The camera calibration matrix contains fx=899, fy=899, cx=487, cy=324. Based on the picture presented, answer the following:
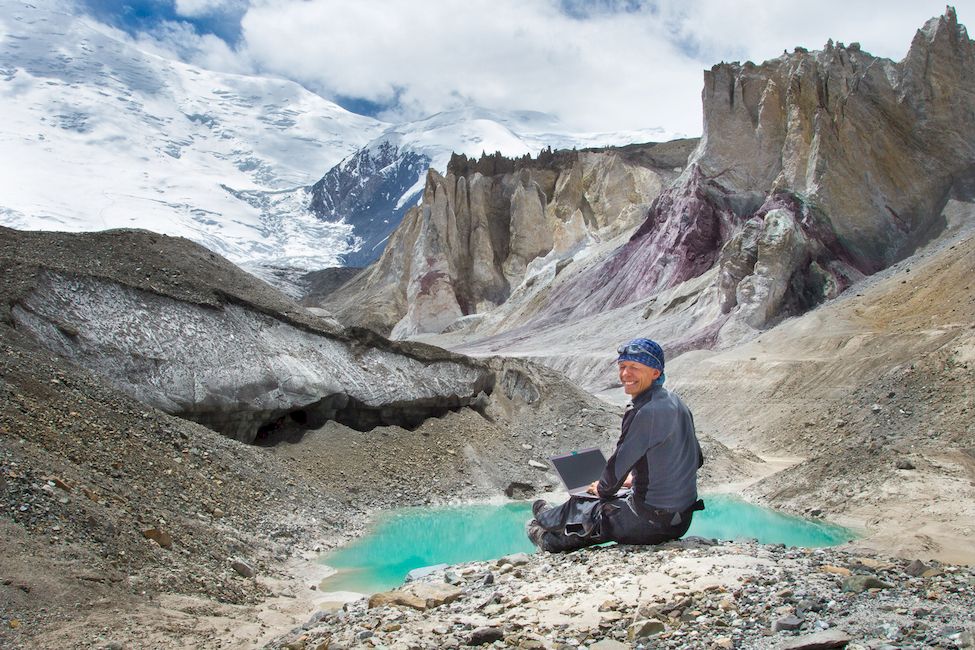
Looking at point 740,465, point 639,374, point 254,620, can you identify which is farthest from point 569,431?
point 639,374

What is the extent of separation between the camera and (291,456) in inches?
689

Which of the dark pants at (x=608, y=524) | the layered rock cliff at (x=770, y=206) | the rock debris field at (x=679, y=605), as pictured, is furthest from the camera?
the layered rock cliff at (x=770, y=206)

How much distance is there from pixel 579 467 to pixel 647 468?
1.02 meters

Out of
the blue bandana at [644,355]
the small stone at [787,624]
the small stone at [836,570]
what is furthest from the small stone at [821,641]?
the blue bandana at [644,355]

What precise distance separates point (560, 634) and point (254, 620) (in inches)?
177

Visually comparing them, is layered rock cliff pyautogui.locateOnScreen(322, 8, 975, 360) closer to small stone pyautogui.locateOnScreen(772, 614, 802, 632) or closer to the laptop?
the laptop

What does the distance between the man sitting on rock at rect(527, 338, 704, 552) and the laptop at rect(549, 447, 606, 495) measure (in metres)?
0.28

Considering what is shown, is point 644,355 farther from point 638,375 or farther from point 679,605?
point 679,605

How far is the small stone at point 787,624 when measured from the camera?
5.07 metres

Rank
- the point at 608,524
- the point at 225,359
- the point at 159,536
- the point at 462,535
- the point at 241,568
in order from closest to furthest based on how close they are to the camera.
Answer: the point at 608,524 < the point at 159,536 < the point at 241,568 < the point at 462,535 < the point at 225,359

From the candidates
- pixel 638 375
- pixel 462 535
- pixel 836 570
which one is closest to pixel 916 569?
pixel 836 570

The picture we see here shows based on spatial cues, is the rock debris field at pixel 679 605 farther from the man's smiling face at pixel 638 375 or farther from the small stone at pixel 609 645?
the man's smiling face at pixel 638 375

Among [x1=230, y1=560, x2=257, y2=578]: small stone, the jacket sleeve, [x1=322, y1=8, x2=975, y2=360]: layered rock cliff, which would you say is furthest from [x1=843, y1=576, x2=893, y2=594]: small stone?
[x1=322, y1=8, x2=975, y2=360]: layered rock cliff

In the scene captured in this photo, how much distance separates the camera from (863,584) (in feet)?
18.6
